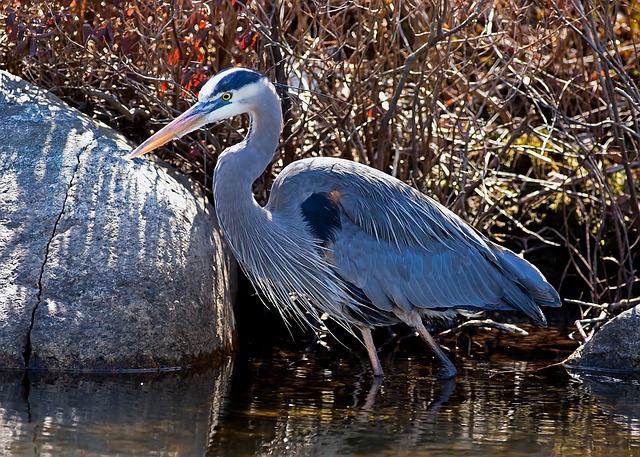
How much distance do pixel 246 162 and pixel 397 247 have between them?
3.50ft

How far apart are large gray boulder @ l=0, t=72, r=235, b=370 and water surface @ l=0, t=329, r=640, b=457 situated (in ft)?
0.56

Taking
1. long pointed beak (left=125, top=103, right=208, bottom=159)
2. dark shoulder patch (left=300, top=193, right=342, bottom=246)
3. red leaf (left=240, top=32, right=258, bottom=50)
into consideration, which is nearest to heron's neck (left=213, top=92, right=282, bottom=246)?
long pointed beak (left=125, top=103, right=208, bottom=159)

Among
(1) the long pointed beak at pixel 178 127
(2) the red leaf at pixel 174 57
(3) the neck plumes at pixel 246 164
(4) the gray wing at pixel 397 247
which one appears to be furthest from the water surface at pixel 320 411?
(2) the red leaf at pixel 174 57

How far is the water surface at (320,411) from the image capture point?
4.06m

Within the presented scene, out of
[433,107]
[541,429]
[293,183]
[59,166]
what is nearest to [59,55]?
[59,166]

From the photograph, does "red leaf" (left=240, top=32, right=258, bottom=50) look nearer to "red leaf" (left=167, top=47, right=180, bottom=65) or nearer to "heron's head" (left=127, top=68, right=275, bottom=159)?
"red leaf" (left=167, top=47, right=180, bottom=65)

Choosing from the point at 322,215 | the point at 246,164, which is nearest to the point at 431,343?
the point at 322,215

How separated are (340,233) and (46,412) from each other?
1.89 m

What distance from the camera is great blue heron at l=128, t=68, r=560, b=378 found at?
5.24m

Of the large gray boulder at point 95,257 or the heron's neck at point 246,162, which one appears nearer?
the heron's neck at point 246,162

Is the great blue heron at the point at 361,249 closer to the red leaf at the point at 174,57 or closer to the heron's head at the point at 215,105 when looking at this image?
the heron's head at the point at 215,105

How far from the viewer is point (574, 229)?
7.37 metres

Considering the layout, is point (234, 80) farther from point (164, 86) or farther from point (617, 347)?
point (617, 347)

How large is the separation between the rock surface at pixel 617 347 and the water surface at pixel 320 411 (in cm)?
22
